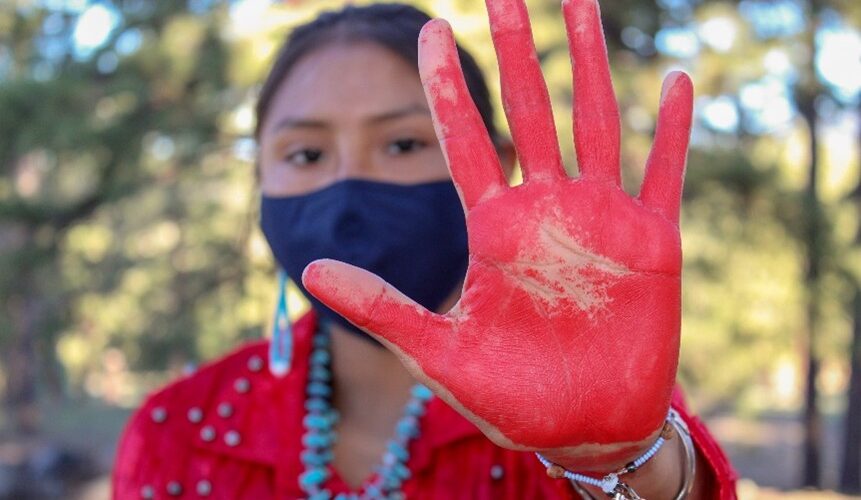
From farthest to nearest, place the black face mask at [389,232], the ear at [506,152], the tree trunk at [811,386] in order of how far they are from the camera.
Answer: the tree trunk at [811,386] → the ear at [506,152] → the black face mask at [389,232]

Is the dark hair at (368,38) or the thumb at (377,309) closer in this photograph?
the thumb at (377,309)

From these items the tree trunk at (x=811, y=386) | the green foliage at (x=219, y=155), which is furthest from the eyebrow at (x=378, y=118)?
the tree trunk at (x=811, y=386)

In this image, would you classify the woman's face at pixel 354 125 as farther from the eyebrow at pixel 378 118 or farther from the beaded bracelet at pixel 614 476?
the beaded bracelet at pixel 614 476

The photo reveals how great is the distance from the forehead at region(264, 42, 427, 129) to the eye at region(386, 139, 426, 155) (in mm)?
52

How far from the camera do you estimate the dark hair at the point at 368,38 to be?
130 cm

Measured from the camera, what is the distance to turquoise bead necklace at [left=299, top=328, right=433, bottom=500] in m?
1.28

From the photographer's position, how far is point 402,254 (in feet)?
3.96

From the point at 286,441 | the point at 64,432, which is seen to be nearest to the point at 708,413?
the point at 64,432

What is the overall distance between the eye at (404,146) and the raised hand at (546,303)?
0.36 m

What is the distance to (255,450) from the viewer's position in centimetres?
134

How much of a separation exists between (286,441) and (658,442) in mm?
642

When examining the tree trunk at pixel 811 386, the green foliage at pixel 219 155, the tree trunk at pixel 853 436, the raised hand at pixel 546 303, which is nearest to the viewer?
the raised hand at pixel 546 303

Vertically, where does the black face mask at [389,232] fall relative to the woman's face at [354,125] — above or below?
below

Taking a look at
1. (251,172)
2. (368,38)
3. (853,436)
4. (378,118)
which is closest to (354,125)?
(378,118)
